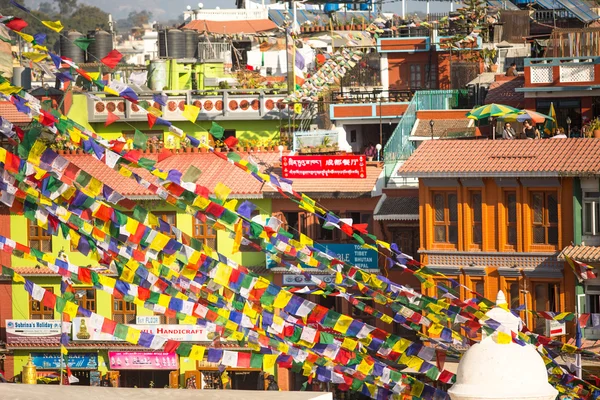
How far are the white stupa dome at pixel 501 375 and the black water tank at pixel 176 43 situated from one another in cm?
5032

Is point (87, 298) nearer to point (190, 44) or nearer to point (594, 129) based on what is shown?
point (594, 129)

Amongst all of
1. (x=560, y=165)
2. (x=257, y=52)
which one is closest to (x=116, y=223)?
(x=560, y=165)

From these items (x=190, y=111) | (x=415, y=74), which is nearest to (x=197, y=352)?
(x=190, y=111)

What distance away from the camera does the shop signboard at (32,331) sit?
162ft

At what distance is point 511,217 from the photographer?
41.4 meters

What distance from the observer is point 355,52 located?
54750 mm

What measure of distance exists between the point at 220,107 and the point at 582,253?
1684 cm

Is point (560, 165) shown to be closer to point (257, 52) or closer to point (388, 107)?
point (388, 107)

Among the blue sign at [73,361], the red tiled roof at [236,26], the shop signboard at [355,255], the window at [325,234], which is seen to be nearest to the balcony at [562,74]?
the shop signboard at [355,255]

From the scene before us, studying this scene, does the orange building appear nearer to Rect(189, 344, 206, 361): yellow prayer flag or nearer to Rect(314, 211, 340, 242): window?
Rect(314, 211, 340, 242): window

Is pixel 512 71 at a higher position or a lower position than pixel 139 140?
lower

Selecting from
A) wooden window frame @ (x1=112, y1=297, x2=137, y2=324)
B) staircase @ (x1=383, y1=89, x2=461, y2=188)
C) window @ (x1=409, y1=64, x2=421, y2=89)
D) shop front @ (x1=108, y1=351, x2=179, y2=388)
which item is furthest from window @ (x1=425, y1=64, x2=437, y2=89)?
shop front @ (x1=108, y1=351, x2=179, y2=388)

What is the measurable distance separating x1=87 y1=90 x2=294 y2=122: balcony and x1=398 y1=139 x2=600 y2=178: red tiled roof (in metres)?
10.2

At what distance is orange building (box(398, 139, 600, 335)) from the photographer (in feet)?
133
